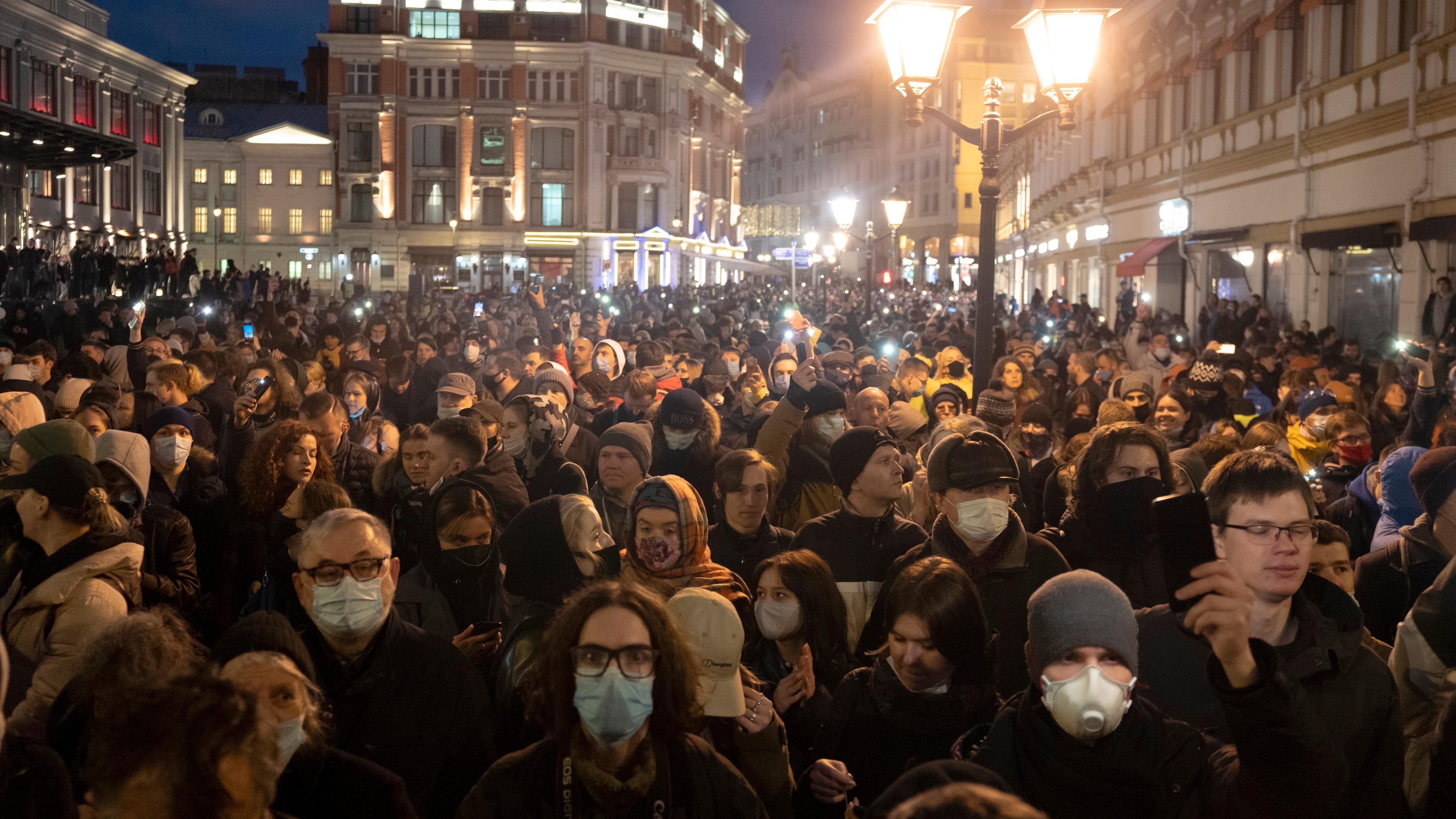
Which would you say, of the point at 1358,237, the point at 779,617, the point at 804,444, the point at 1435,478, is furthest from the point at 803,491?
the point at 1358,237

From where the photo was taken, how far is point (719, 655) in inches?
153

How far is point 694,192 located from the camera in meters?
78.0

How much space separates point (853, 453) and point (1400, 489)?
2.39 meters

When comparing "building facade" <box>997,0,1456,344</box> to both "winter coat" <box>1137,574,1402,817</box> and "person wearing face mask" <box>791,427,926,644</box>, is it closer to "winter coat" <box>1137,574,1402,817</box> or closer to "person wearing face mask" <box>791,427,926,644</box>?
"person wearing face mask" <box>791,427,926,644</box>

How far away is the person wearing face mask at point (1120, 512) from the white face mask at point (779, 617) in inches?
47.3

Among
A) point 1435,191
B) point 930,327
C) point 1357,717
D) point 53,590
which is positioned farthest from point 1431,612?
point 930,327

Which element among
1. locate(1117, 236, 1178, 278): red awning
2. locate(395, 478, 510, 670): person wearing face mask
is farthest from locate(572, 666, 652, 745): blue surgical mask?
locate(1117, 236, 1178, 278): red awning

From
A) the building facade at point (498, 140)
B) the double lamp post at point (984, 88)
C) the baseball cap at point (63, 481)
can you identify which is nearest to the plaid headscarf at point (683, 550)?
the baseball cap at point (63, 481)

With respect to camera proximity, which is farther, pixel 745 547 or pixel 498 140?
pixel 498 140

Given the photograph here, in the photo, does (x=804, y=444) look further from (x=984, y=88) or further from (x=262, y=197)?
(x=262, y=197)

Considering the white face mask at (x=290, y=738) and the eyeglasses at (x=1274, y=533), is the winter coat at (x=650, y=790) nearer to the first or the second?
the white face mask at (x=290, y=738)

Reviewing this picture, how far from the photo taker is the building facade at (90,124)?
42.3 meters

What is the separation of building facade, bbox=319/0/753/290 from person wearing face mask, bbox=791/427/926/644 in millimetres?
61204

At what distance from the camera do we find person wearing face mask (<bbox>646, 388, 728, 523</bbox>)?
796 centimetres
